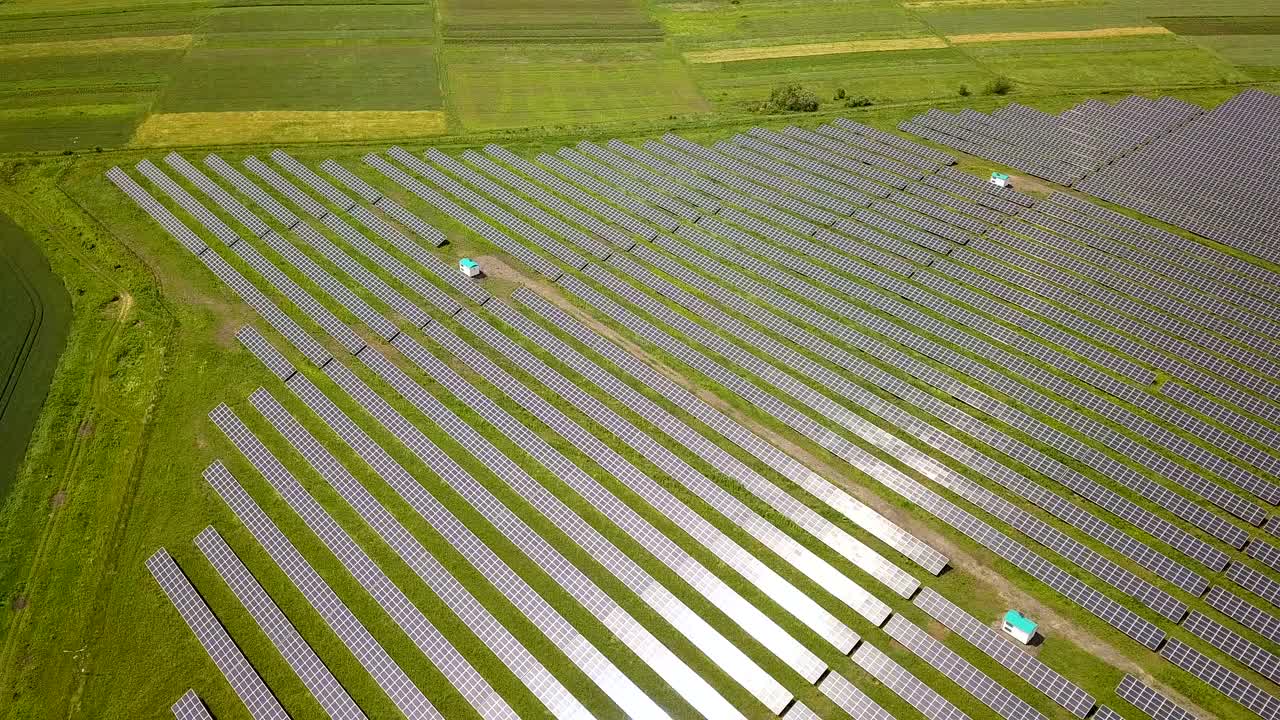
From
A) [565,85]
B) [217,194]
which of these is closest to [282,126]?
[217,194]

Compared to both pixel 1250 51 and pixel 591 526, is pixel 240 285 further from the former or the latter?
pixel 1250 51

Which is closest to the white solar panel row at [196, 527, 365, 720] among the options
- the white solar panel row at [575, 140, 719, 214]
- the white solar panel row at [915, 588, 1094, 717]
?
the white solar panel row at [915, 588, 1094, 717]

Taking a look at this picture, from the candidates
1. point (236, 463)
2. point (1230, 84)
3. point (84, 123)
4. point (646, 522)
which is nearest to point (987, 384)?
point (646, 522)

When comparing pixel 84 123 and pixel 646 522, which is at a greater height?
pixel 84 123

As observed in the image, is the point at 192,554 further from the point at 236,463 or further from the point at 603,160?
the point at 603,160

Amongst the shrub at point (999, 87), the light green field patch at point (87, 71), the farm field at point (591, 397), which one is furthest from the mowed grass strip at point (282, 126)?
the shrub at point (999, 87)

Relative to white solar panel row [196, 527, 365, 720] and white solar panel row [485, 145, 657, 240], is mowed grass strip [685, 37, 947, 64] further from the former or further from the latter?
white solar panel row [196, 527, 365, 720]
